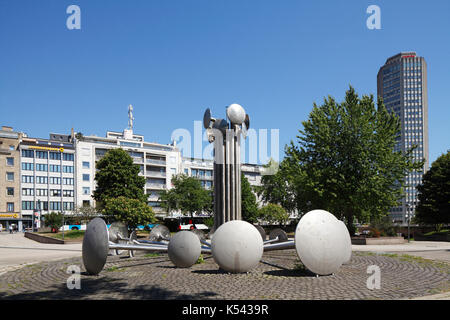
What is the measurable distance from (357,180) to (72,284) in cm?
2454

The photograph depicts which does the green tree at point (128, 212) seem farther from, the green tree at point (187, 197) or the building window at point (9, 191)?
the building window at point (9, 191)

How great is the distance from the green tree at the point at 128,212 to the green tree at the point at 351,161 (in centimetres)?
1719

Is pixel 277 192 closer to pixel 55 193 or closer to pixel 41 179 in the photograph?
pixel 55 193

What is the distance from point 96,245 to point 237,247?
419 centimetres

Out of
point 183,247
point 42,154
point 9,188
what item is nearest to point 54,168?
point 42,154

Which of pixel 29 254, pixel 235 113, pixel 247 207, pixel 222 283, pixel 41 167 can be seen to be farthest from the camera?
pixel 41 167

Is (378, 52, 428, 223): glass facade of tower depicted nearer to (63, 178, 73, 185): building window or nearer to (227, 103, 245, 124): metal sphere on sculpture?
(63, 178, 73, 185): building window

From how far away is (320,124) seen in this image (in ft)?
103

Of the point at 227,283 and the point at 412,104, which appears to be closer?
the point at 227,283

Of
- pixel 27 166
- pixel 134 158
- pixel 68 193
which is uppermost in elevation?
Answer: pixel 134 158

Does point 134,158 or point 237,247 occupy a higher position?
point 134,158

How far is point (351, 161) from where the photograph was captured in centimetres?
3083

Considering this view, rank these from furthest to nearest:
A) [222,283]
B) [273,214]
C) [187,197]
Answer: [187,197] < [273,214] < [222,283]

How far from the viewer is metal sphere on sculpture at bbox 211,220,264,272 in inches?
465
